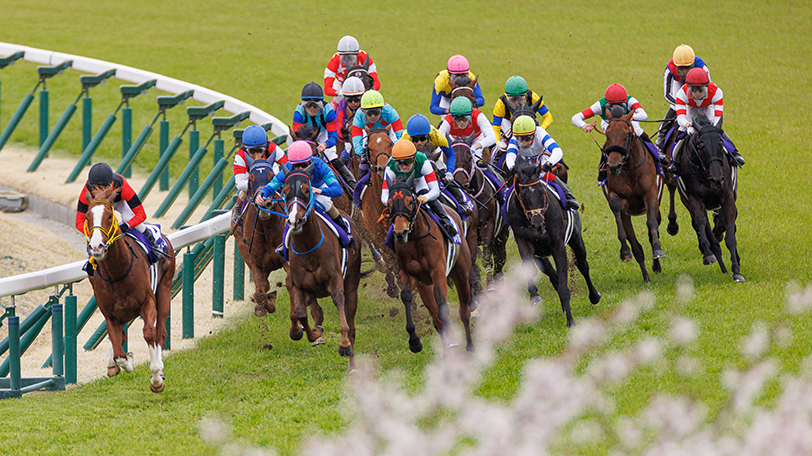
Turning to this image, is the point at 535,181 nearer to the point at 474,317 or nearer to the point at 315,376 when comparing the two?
the point at 474,317

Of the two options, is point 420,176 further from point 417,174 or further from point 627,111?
point 627,111

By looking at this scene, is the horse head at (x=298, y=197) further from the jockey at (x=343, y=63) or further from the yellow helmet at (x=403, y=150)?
the jockey at (x=343, y=63)

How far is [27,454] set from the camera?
21.5ft

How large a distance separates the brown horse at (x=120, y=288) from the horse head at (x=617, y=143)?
4921mm

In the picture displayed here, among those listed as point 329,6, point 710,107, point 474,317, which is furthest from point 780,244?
point 329,6

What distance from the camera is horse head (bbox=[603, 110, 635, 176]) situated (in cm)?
1014

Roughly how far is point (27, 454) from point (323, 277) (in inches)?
108

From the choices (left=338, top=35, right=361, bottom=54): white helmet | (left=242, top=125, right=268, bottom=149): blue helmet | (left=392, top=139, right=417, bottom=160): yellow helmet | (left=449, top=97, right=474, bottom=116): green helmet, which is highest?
(left=338, top=35, right=361, bottom=54): white helmet

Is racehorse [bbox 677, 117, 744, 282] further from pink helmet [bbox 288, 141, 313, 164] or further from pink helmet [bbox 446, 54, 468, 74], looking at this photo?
pink helmet [bbox 288, 141, 313, 164]

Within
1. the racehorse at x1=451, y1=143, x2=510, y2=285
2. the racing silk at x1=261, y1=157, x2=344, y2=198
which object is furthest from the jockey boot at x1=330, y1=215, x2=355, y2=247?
the racehorse at x1=451, y1=143, x2=510, y2=285

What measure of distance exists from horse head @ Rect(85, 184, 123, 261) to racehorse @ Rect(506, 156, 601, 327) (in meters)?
3.67

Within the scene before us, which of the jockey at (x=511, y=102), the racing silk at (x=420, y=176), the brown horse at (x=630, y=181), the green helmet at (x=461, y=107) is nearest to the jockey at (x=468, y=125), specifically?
the green helmet at (x=461, y=107)

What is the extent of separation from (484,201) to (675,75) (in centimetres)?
315

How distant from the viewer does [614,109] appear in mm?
10320
